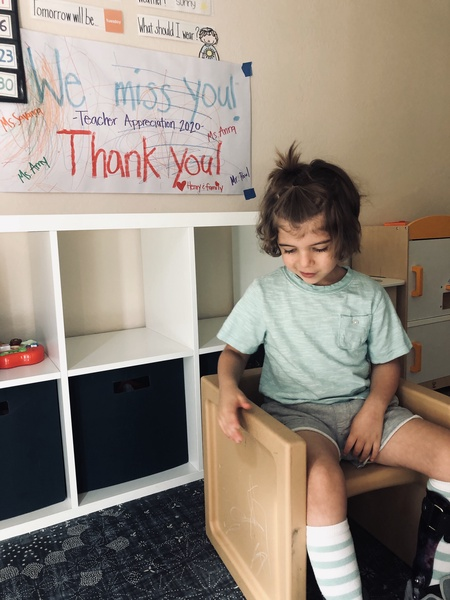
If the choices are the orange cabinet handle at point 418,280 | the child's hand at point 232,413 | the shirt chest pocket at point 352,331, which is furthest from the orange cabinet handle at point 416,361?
the child's hand at point 232,413

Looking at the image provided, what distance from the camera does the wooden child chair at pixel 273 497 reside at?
771mm

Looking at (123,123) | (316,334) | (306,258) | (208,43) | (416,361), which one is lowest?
(416,361)

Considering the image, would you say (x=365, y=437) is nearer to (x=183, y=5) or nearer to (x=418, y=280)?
(x=418, y=280)

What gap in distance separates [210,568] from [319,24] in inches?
75.7

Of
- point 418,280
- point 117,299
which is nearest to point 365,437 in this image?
point 117,299

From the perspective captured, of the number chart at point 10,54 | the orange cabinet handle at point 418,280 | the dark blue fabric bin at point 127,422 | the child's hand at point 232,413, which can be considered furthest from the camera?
the orange cabinet handle at point 418,280

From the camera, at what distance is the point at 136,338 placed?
150cm

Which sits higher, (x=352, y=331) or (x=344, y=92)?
(x=344, y=92)

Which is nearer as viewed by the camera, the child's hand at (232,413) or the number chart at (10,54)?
the child's hand at (232,413)

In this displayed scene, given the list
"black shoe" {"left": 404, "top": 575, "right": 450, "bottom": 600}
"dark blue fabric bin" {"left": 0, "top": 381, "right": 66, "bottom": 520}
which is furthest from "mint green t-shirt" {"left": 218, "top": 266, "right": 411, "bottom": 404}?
"dark blue fabric bin" {"left": 0, "top": 381, "right": 66, "bottom": 520}

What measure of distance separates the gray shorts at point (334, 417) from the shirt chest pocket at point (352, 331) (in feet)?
0.38

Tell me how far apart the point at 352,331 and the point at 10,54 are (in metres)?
1.21

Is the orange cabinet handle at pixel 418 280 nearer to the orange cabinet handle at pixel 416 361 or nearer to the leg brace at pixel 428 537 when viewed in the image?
the orange cabinet handle at pixel 416 361

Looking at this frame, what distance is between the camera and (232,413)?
0.87m
